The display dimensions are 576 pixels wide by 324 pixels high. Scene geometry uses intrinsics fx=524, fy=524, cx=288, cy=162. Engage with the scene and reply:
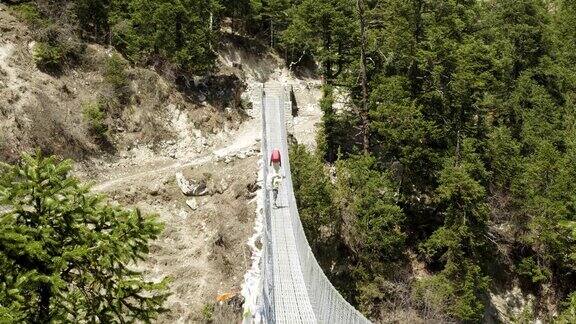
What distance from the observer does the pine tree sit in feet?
25.9

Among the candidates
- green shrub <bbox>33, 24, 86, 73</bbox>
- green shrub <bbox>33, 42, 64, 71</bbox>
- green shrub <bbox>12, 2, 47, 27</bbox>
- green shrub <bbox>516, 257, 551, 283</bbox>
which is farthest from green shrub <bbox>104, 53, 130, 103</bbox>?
green shrub <bbox>516, 257, 551, 283</bbox>

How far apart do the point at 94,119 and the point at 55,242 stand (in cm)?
1966

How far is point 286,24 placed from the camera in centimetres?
3966

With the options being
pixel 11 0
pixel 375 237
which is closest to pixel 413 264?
pixel 375 237

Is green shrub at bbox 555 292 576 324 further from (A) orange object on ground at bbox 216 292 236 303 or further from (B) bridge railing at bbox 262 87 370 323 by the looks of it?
(A) orange object on ground at bbox 216 292 236 303

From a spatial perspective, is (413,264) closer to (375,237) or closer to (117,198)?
(375,237)

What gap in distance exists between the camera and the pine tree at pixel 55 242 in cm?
789

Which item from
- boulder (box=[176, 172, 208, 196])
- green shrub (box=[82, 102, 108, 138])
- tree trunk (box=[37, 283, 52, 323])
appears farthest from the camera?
green shrub (box=[82, 102, 108, 138])

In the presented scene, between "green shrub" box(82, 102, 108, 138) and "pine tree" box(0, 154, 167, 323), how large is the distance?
728 inches

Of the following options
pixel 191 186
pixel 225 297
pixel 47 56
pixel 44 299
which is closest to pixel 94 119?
pixel 47 56

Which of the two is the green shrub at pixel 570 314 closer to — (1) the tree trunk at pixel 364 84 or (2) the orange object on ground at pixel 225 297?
(2) the orange object on ground at pixel 225 297

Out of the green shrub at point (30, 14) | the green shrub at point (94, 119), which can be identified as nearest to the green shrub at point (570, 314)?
the green shrub at point (94, 119)

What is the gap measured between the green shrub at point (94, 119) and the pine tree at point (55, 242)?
18489mm

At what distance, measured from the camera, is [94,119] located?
2669cm
